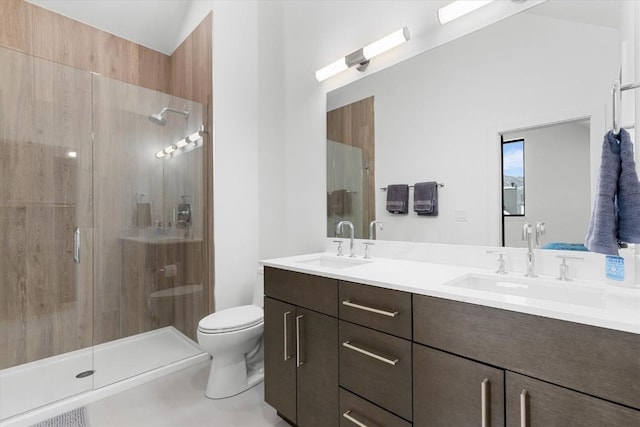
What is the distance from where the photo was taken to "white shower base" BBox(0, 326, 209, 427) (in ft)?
5.65

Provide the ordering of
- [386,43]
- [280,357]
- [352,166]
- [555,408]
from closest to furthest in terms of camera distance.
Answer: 1. [555,408]
2. [280,357]
3. [386,43]
4. [352,166]

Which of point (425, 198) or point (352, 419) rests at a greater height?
point (425, 198)

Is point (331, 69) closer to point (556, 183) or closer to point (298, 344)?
point (556, 183)

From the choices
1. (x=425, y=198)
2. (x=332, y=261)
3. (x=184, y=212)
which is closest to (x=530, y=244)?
(x=425, y=198)

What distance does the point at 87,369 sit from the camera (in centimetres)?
210

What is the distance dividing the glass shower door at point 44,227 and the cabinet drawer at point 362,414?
1.73m

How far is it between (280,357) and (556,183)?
152 centimetres

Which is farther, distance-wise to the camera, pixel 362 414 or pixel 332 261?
pixel 332 261

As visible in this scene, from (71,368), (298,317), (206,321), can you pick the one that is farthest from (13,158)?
(298,317)

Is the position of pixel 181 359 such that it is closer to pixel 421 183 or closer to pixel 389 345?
pixel 389 345

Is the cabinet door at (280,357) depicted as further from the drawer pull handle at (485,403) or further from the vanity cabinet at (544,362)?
the drawer pull handle at (485,403)

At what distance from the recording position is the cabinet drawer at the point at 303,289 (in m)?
1.33

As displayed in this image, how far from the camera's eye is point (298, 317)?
146 centimetres

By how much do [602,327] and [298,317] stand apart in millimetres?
1102
